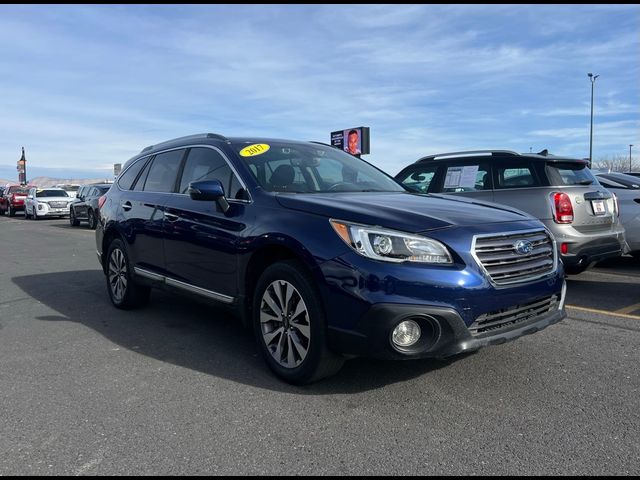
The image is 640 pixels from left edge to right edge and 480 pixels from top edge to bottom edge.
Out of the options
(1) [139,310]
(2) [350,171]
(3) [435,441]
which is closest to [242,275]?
(2) [350,171]

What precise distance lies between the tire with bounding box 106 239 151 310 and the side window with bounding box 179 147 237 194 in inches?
52.4

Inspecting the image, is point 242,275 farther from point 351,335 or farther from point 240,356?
point 351,335

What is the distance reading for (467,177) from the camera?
7.80m

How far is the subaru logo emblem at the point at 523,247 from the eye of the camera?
3.60m

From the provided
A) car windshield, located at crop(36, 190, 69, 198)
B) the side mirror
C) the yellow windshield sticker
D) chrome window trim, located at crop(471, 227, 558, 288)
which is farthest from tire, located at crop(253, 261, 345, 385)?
car windshield, located at crop(36, 190, 69, 198)

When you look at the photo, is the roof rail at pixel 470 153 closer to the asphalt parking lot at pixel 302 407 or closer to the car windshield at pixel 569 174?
the car windshield at pixel 569 174

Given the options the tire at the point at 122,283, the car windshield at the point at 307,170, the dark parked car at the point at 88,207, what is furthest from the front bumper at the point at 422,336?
the dark parked car at the point at 88,207

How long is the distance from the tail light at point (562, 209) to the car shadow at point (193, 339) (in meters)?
3.13

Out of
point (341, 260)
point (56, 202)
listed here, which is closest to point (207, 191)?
point (341, 260)

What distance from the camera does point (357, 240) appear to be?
3383 millimetres

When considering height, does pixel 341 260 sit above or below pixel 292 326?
above

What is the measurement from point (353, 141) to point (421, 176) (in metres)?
23.8

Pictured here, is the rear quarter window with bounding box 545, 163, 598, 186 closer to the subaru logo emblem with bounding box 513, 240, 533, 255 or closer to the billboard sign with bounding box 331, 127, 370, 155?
the subaru logo emblem with bounding box 513, 240, 533, 255

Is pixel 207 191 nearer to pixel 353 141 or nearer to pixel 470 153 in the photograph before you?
pixel 470 153
